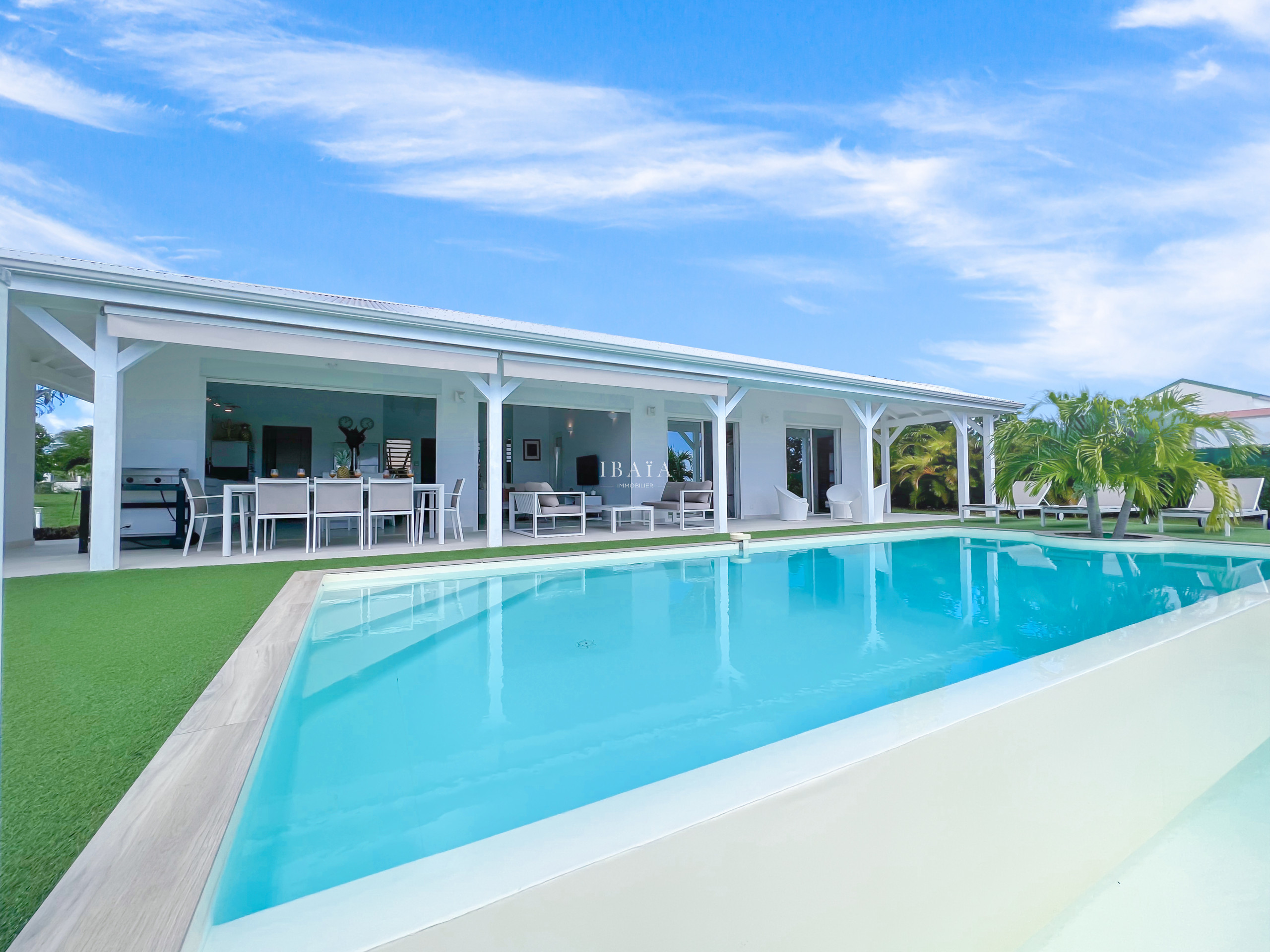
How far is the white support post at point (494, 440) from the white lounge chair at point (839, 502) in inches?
294

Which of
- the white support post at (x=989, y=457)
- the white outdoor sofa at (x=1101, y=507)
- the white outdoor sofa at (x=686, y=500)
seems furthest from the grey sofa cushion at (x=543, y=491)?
the white support post at (x=989, y=457)

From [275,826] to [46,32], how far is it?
44.8 feet

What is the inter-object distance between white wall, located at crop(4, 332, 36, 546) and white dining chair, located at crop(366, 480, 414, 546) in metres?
4.82

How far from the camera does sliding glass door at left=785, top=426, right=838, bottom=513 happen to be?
14359 mm

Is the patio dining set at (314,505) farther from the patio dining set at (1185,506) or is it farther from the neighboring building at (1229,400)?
the neighboring building at (1229,400)

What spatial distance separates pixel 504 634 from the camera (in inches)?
153

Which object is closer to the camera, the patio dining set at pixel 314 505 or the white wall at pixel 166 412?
the patio dining set at pixel 314 505

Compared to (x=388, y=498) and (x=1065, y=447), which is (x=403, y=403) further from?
(x=1065, y=447)

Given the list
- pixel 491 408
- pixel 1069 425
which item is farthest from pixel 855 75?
pixel 491 408

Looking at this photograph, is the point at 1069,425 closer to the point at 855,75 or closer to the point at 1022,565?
the point at 1022,565

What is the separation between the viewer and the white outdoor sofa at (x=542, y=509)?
30.0ft

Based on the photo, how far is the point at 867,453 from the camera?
1129cm

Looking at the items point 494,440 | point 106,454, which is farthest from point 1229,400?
point 106,454

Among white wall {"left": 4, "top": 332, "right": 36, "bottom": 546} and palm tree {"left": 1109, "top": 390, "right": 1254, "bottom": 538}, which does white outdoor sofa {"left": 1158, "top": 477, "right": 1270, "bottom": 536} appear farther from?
white wall {"left": 4, "top": 332, "right": 36, "bottom": 546}
